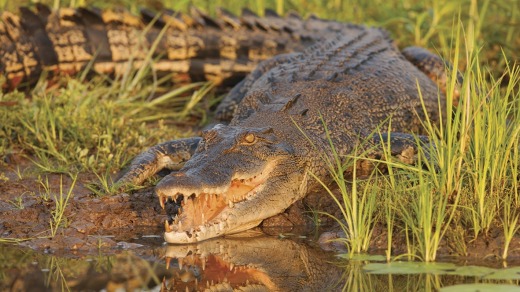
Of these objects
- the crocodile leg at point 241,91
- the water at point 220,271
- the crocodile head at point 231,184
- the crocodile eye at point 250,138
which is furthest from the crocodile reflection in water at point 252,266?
the crocodile leg at point 241,91

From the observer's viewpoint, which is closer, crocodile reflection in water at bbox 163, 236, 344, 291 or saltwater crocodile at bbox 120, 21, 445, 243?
crocodile reflection in water at bbox 163, 236, 344, 291

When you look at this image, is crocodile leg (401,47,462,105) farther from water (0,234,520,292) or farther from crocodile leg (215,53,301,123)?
water (0,234,520,292)

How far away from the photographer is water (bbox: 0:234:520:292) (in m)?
4.39

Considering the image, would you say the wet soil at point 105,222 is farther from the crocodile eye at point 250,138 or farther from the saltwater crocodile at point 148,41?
the saltwater crocodile at point 148,41

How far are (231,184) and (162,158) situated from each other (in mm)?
1108

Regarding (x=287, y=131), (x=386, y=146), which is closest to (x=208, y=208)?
(x=287, y=131)

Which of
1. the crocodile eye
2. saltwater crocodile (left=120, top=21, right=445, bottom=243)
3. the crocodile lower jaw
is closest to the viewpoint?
the crocodile lower jaw

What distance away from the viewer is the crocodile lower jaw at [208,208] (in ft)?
16.9

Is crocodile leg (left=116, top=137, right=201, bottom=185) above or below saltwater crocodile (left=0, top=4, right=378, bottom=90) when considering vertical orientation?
below

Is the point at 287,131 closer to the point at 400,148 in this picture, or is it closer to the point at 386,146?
the point at 386,146

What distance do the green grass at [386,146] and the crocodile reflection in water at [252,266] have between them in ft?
0.95

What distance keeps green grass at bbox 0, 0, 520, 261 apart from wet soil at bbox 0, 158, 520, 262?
0.24 ft

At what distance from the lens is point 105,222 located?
566 centimetres

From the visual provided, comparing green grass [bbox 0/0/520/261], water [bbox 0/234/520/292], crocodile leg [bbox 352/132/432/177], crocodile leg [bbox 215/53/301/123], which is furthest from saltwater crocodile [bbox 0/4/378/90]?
water [bbox 0/234/520/292]
